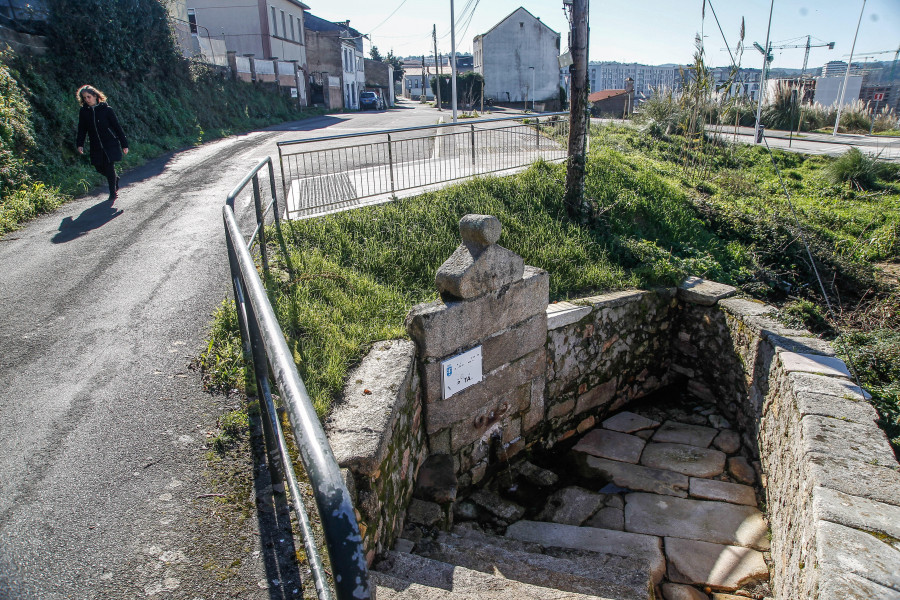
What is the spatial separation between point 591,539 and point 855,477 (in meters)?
1.78

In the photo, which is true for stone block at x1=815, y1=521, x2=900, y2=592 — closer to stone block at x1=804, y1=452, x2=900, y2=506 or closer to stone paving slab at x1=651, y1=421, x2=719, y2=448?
stone block at x1=804, y1=452, x2=900, y2=506

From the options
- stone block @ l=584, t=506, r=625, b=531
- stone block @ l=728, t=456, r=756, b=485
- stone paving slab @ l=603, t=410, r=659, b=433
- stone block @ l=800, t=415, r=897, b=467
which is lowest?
stone paving slab @ l=603, t=410, r=659, b=433

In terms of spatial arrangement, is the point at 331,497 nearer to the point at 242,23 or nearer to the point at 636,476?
the point at 636,476

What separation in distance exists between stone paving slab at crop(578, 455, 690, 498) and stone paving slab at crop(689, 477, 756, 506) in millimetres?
86

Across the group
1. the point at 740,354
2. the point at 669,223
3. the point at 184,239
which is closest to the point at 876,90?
the point at 669,223

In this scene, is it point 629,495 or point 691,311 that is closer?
point 629,495

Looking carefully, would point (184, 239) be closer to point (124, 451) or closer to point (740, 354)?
point (124, 451)

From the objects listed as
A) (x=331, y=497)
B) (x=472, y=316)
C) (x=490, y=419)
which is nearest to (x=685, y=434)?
(x=490, y=419)

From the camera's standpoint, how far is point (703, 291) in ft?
20.0

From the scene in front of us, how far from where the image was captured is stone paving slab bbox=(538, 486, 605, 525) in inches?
176

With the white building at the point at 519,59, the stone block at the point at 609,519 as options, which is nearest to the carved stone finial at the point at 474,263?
the stone block at the point at 609,519

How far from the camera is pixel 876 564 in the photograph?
2.56 m

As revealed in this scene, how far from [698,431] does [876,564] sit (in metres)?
3.15

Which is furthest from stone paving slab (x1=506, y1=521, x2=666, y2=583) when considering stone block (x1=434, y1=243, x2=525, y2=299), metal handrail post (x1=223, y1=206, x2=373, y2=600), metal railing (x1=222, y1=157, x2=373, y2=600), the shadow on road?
the shadow on road
